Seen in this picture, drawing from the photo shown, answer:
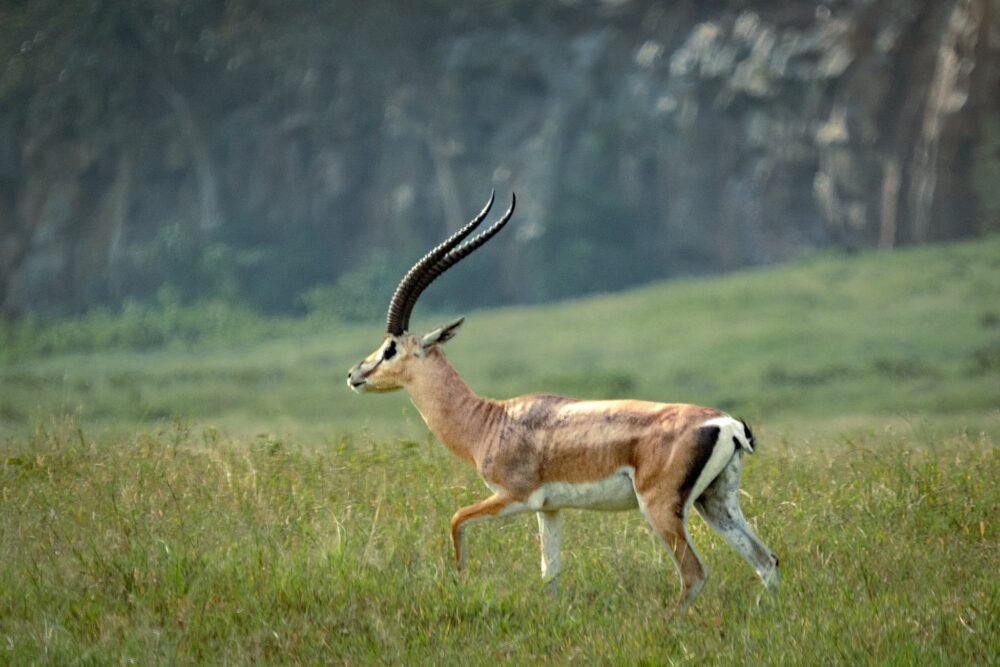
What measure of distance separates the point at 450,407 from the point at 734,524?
5.76 feet

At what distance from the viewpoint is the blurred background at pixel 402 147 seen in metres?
38.5

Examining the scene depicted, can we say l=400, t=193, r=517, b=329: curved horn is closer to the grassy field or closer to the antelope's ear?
the antelope's ear

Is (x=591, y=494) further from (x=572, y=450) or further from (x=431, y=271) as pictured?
(x=431, y=271)

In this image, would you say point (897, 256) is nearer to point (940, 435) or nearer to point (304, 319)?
point (304, 319)

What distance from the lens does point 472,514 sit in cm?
642

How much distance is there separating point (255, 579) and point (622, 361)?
20.3 m

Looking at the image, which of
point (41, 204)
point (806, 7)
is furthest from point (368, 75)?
point (806, 7)

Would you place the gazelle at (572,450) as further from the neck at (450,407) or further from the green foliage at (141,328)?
the green foliage at (141,328)

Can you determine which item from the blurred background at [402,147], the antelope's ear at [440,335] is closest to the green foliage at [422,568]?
the antelope's ear at [440,335]

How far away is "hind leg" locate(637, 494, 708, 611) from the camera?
238 inches

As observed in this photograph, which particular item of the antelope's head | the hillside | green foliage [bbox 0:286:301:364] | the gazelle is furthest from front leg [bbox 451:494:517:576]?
green foliage [bbox 0:286:301:364]

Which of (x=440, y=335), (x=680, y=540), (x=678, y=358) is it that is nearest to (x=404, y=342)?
(x=440, y=335)

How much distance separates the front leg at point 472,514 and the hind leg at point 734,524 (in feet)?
3.48

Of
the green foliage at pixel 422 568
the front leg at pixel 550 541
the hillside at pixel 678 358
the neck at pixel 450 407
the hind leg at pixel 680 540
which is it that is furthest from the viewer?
the hillside at pixel 678 358
